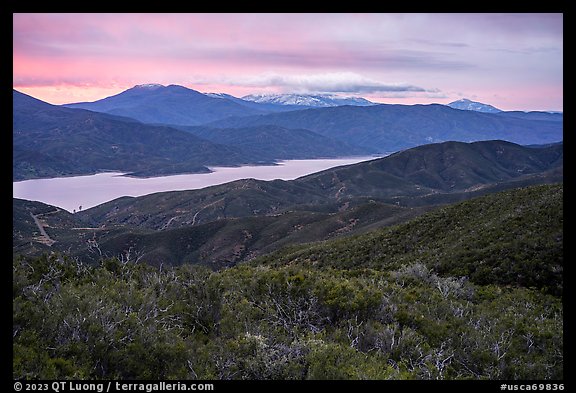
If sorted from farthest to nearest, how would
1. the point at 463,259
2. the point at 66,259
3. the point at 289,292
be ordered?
the point at 463,259
the point at 66,259
the point at 289,292

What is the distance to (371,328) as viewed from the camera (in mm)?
7535

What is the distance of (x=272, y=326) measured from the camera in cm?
768

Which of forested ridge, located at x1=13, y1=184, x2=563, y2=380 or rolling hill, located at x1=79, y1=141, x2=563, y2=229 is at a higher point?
forested ridge, located at x1=13, y1=184, x2=563, y2=380

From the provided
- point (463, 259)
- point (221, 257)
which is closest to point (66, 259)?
point (463, 259)

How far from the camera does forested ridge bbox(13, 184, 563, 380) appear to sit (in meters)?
5.83

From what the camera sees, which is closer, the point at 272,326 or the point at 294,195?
the point at 272,326

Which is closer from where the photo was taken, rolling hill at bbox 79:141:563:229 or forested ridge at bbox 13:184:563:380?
forested ridge at bbox 13:184:563:380

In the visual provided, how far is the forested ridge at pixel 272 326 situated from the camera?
583 cm

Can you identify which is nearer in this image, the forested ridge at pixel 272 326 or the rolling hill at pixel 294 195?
the forested ridge at pixel 272 326

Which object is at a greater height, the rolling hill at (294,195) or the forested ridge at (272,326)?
the forested ridge at (272,326)
